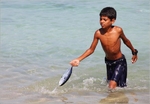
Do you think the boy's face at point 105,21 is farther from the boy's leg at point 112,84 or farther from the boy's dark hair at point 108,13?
the boy's leg at point 112,84

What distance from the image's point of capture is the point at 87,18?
1282 cm

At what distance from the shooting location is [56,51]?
7633mm

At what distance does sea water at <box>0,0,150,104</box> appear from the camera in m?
4.91

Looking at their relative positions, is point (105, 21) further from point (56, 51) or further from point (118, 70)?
point (56, 51)

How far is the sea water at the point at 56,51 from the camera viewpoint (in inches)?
193

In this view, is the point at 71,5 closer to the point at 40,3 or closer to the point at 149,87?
the point at 40,3

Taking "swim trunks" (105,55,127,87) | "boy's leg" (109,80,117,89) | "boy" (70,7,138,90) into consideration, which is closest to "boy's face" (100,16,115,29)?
"boy" (70,7,138,90)

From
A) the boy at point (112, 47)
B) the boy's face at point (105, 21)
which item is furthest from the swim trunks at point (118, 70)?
the boy's face at point (105, 21)

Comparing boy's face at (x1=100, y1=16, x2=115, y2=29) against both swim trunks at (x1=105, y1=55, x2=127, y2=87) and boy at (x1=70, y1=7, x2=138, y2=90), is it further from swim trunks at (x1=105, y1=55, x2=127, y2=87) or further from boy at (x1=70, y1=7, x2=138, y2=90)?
swim trunks at (x1=105, y1=55, x2=127, y2=87)

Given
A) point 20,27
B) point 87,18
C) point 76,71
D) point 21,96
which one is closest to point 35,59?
point 76,71

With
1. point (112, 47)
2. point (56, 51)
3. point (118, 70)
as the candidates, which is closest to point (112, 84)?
point (118, 70)

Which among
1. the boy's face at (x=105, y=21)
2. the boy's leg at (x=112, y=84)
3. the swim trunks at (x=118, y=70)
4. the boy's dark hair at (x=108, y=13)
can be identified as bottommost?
the boy's leg at (x=112, y=84)

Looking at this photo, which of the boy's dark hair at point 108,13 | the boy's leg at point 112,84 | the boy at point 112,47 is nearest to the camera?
the boy's dark hair at point 108,13

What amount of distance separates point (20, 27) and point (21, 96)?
21.5 feet
